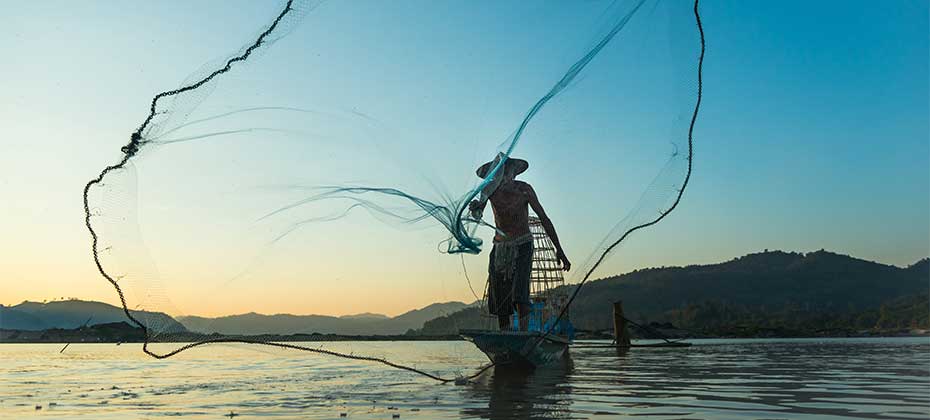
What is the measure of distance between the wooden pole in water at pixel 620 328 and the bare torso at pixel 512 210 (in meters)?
30.0

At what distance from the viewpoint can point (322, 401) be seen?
13.7m

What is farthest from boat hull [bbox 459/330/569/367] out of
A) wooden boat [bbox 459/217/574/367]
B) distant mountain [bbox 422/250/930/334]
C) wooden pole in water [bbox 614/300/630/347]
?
distant mountain [bbox 422/250/930/334]

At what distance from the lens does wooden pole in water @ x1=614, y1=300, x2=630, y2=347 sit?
48.6 m

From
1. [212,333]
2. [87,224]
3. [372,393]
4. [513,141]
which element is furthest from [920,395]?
[87,224]

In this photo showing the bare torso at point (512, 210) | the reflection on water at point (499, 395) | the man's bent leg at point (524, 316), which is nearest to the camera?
the reflection on water at point (499, 395)

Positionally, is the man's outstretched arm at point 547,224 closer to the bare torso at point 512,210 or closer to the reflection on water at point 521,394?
the bare torso at point 512,210

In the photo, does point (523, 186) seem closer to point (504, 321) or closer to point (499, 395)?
point (504, 321)

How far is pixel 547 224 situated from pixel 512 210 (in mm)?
1134

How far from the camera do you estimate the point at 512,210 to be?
19.5 metres

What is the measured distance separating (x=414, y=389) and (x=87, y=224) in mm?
6737

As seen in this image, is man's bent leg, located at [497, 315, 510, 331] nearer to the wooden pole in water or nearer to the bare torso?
the bare torso

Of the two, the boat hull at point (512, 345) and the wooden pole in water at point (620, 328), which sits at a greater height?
the wooden pole in water at point (620, 328)

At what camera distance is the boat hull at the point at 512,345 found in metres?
18.5

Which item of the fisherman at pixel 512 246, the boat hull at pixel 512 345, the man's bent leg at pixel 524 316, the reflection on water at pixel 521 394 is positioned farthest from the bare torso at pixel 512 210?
the reflection on water at pixel 521 394
